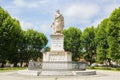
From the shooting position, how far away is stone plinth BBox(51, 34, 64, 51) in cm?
3456

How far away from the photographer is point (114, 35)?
5362 centimetres

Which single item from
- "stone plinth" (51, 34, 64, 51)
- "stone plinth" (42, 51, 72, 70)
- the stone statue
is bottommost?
"stone plinth" (42, 51, 72, 70)

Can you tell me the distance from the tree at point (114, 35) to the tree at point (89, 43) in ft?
81.0

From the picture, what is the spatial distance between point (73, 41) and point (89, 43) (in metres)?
5.55

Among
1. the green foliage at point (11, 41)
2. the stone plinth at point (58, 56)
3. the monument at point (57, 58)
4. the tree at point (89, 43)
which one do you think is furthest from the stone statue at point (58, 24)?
the tree at point (89, 43)

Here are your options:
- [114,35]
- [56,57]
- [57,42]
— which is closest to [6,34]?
[114,35]

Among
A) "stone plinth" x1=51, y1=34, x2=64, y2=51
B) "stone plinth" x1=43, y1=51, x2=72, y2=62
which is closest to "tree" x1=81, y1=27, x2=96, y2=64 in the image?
"stone plinth" x1=51, y1=34, x2=64, y2=51

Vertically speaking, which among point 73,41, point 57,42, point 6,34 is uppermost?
point 73,41

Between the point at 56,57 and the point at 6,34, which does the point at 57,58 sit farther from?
the point at 6,34

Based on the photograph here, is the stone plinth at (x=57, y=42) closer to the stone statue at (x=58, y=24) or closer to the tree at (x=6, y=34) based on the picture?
the stone statue at (x=58, y=24)

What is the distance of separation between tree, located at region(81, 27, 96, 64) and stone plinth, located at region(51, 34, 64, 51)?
44.8 metres

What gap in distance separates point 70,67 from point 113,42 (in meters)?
21.6

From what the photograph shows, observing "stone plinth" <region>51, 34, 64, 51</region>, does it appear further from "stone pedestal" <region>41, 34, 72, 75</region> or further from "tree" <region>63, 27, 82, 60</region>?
"tree" <region>63, 27, 82, 60</region>

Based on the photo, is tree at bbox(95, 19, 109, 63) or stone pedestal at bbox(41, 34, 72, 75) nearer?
stone pedestal at bbox(41, 34, 72, 75)
